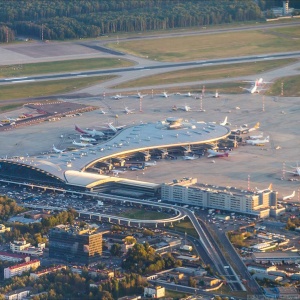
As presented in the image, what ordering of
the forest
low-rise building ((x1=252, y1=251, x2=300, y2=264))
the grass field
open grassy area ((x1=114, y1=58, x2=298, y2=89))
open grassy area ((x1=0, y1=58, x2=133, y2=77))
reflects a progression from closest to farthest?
low-rise building ((x1=252, y1=251, x2=300, y2=264)), open grassy area ((x1=114, y1=58, x2=298, y2=89)), open grassy area ((x1=0, y1=58, x2=133, y2=77)), the grass field, the forest

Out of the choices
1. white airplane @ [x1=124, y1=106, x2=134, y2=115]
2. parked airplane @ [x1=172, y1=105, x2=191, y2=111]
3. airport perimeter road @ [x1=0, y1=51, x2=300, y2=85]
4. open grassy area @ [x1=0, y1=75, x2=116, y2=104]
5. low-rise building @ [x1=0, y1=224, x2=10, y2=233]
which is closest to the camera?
low-rise building @ [x1=0, y1=224, x2=10, y2=233]

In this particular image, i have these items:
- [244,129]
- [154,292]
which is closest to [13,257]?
[154,292]

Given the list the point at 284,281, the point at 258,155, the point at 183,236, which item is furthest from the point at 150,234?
the point at 258,155

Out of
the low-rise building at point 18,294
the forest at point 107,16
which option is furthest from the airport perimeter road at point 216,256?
the forest at point 107,16

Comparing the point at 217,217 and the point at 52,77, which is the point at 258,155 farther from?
the point at 52,77

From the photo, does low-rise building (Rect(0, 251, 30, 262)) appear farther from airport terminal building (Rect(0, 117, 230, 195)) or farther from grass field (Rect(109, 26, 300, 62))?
grass field (Rect(109, 26, 300, 62))

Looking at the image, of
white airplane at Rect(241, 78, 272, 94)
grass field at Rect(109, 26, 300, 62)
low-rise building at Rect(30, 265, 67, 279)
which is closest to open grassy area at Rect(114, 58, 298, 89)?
white airplane at Rect(241, 78, 272, 94)

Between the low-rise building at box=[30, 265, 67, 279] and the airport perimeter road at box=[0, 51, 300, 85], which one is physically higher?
the low-rise building at box=[30, 265, 67, 279]
